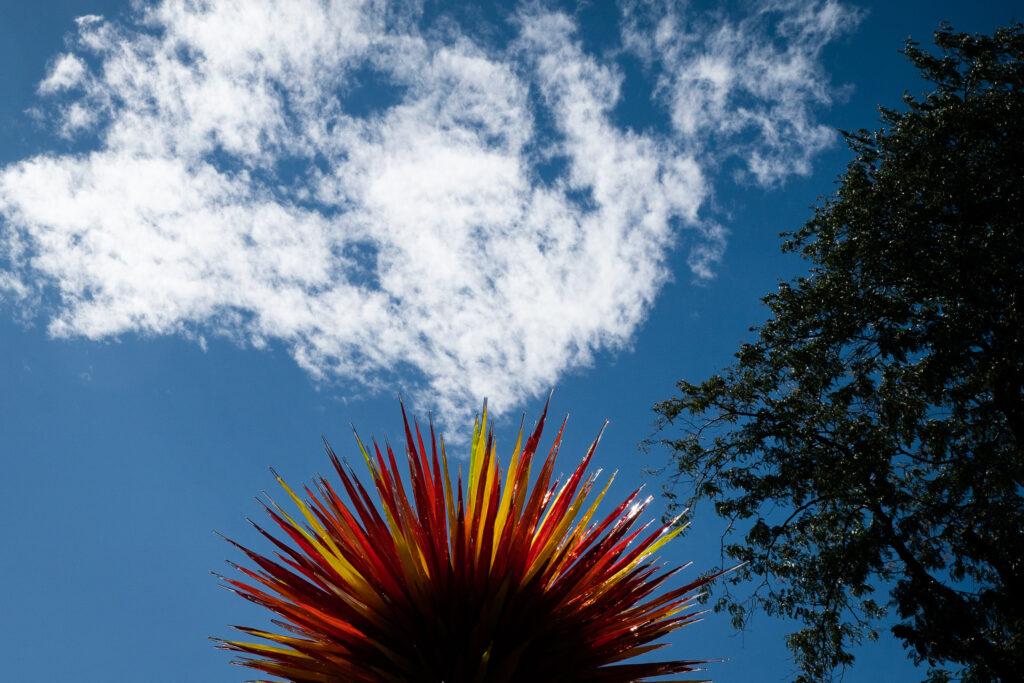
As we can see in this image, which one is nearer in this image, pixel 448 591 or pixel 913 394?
pixel 448 591

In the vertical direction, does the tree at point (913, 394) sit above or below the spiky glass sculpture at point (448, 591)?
above

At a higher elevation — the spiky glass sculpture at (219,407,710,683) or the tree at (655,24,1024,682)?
the tree at (655,24,1024,682)

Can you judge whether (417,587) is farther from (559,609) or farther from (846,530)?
(846,530)

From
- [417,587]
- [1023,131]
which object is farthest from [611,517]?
[1023,131]

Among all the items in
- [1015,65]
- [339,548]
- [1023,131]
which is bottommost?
[339,548]

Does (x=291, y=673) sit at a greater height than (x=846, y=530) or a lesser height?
lesser

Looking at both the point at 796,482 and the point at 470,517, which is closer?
the point at 470,517

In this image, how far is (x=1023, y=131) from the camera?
39.2 ft

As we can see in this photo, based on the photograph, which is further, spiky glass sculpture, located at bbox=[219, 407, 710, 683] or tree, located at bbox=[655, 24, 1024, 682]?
tree, located at bbox=[655, 24, 1024, 682]

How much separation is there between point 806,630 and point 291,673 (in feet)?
39.0

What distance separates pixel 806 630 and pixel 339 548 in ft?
39.1

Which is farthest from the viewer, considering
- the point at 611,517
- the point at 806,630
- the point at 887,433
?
the point at 806,630

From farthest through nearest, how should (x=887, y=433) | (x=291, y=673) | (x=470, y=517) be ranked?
(x=887, y=433), (x=470, y=517), (x=291, y=673)

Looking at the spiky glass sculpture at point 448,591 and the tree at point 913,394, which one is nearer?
the spiky glass sculpture at point 448,591
